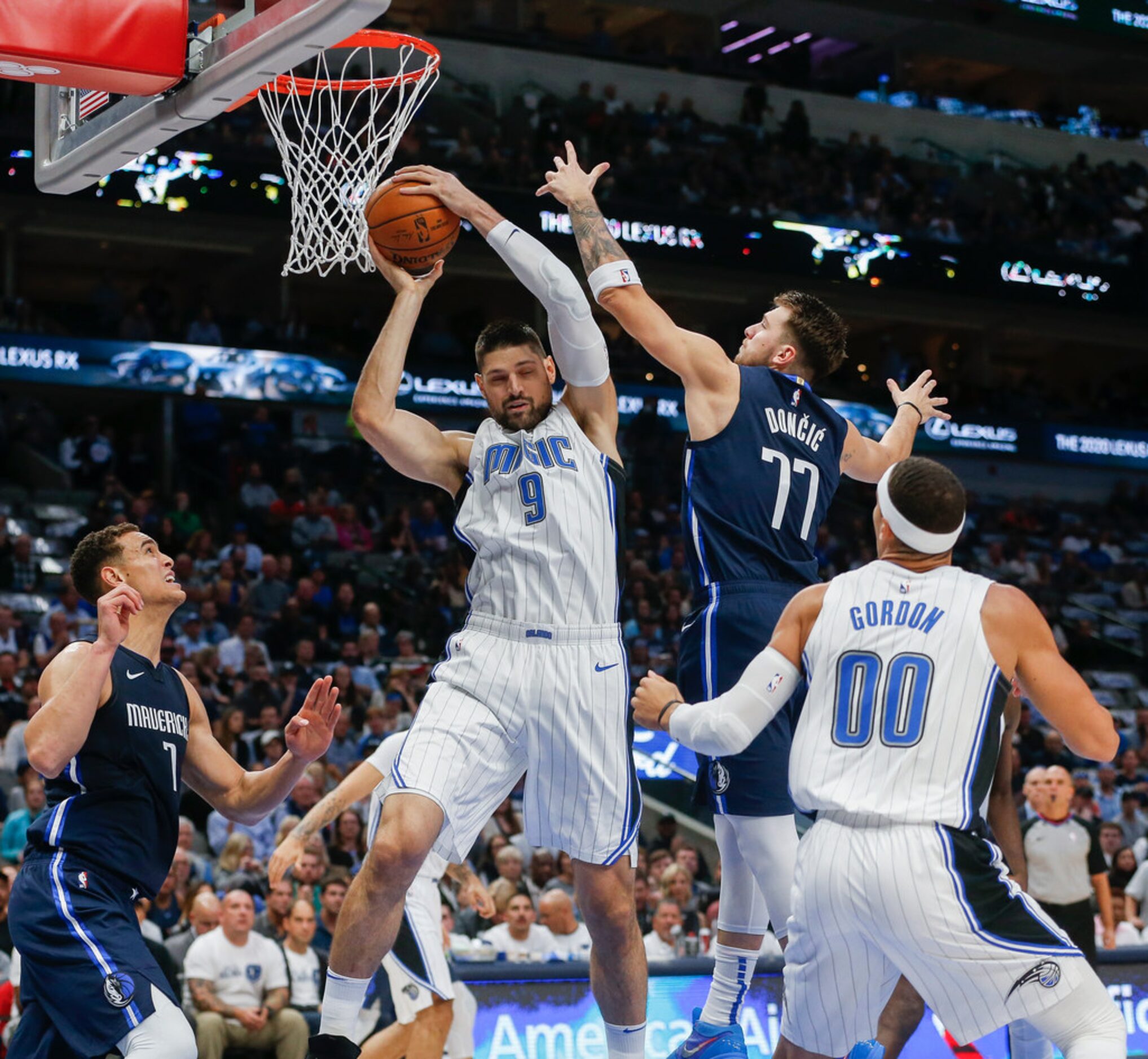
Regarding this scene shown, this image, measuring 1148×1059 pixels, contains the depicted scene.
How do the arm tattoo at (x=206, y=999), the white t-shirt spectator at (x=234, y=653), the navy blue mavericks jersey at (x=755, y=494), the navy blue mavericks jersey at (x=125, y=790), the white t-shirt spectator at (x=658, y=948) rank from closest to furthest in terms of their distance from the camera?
the navy blue mavericks jersey at (x=125, y=790)
the navy blue mavericks jersey at (x=755, y=494)
the arm tattoo at (x=206, y=999)
the white t-shirt spectator at (x=658, y=948)
the white t-shirt spectator at (x=234, y=653)

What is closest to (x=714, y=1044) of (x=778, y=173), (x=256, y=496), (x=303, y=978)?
(x=303, y=978)

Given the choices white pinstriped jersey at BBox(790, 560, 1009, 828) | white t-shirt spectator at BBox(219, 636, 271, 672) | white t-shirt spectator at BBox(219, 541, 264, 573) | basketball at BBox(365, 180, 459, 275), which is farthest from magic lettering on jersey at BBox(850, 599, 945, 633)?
white t-shirt spectator at BBox(219, 541, 264, 573)

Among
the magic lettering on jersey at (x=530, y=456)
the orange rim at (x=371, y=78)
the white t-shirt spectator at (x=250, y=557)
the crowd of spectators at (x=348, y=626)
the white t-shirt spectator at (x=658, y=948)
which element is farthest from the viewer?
the white t-shirt spectator at (x=250, y=557)

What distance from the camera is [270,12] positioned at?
5.39 m

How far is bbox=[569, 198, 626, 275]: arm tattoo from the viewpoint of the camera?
5699 mm

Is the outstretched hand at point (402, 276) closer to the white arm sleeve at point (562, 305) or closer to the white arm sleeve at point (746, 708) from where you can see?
the white arm sleeve at point (562, 305)

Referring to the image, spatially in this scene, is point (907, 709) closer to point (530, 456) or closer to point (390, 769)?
point (530, 456)

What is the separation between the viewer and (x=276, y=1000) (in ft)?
31.3

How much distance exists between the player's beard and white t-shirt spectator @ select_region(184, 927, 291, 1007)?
5229 mm

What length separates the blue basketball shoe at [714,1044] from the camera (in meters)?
5.68

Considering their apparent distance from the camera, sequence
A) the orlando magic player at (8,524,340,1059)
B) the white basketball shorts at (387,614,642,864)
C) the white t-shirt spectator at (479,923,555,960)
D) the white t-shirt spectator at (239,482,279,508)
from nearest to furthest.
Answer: the orlando magic player at (8,524,340,1059) < the white basketball shorts at (387,614,642,864) < the white t-shirt spectator at (479,923,555,960) < the white t-shirt spectator at (239,482,279,508)

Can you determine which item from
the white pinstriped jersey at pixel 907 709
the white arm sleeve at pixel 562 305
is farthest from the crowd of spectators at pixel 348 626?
the white pinstriped jersey at pixel 907 709

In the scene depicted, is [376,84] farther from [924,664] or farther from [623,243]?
[623,243]

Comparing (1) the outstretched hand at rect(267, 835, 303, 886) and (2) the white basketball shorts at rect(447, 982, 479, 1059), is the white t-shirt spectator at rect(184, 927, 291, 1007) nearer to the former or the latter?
(2) the white basketball shorts at rect(447, 982, 479, 1059)
